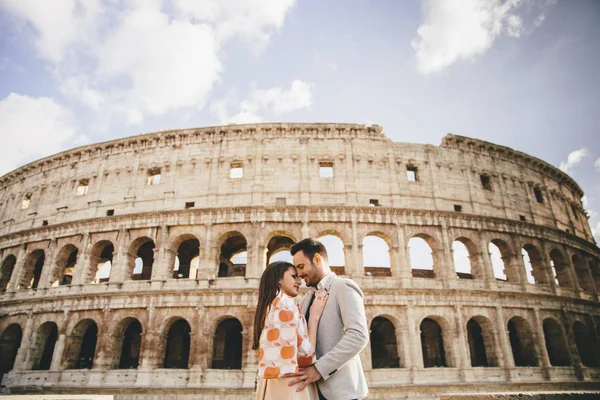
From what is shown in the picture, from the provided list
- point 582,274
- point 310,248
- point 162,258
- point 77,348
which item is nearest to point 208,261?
point 162,258

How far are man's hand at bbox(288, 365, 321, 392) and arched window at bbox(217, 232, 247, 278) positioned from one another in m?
19.2

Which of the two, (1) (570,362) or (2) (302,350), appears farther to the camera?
(1) (570,362)

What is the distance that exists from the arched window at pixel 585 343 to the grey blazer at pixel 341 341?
2501cm

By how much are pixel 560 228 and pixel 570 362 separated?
9069 mm

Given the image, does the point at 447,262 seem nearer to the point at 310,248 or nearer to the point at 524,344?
the point at 524,344

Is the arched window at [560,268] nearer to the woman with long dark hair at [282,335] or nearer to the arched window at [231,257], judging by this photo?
the arched window at [231,257]

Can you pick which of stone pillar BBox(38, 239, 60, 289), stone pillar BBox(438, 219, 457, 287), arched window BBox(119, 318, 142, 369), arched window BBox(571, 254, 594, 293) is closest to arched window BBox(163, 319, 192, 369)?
arched window BBox(119, 318, 142, 369)

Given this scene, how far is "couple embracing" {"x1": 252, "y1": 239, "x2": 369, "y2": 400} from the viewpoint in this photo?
3.04m

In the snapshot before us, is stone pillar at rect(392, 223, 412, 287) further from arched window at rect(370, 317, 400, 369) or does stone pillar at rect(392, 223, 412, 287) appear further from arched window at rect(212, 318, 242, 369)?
arched window at rect(212, 318, 242, 369)

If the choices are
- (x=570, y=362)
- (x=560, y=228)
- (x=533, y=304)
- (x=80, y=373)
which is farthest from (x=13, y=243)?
(x=560, y=228)

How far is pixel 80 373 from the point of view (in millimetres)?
17406

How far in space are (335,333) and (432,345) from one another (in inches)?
791

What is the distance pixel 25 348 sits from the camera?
1928 cm

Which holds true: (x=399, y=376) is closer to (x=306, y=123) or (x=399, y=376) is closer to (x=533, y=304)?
(x=533, y=304)
